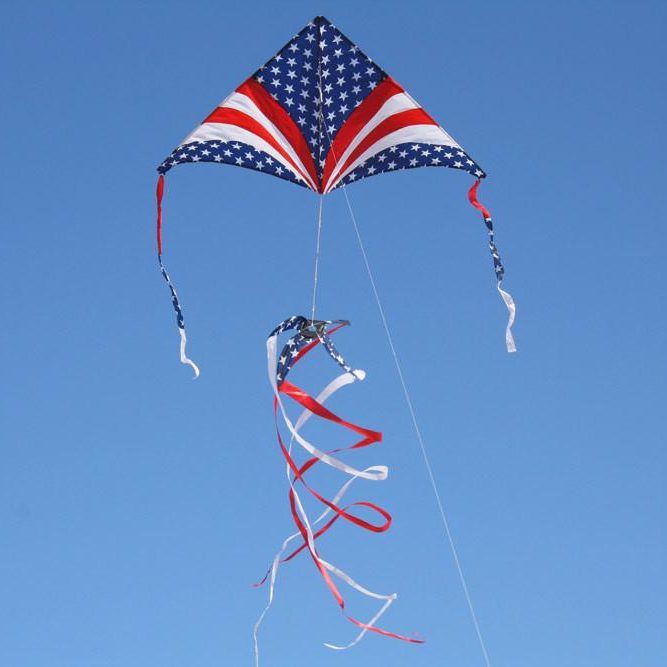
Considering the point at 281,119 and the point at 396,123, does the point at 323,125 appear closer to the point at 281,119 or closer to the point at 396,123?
the point at 281,119

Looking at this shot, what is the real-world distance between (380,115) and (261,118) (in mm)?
1932

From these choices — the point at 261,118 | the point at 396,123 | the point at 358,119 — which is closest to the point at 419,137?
the point at 396,123

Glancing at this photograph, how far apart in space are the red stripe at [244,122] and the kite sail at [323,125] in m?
0.02

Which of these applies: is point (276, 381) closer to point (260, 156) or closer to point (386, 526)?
point (386, 526)

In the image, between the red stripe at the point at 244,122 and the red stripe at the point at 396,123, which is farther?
the red stripe at the point at 396,123

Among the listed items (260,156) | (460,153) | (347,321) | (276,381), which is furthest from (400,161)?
(276,381)

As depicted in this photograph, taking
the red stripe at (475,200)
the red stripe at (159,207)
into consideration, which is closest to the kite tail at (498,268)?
the red stripe at (475,200)

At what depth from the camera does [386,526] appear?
15.2 meters

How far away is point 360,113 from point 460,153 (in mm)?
1765

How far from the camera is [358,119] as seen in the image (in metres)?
19.0

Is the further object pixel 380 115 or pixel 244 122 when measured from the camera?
pixel 380 115

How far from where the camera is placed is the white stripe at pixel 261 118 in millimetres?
18469

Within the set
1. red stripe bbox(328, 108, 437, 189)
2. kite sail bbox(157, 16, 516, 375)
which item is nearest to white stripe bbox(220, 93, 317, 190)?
kite sail bbox(157, 16, 516, 375)

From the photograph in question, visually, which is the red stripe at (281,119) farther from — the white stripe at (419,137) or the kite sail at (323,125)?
the white stripe at (419,137)
